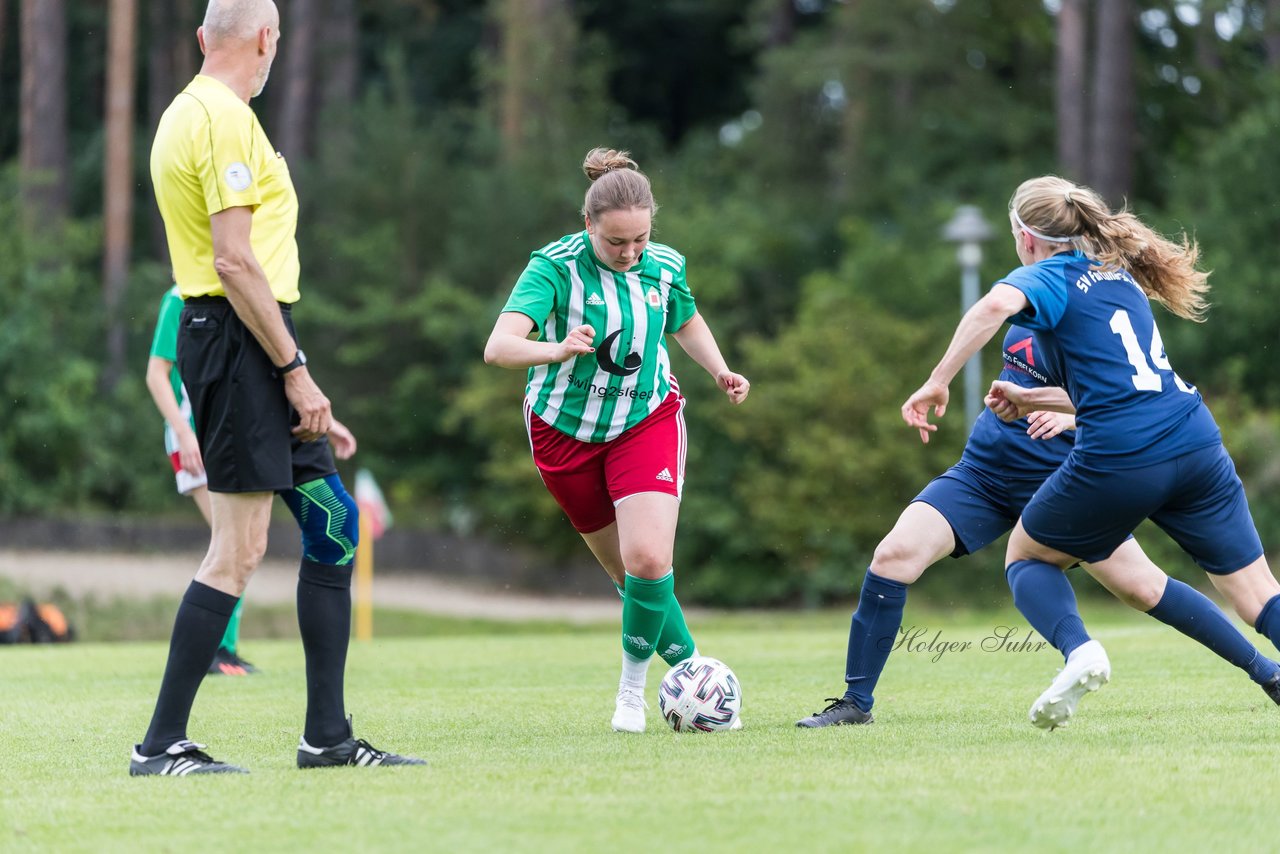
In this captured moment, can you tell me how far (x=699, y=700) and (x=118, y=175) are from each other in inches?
1006

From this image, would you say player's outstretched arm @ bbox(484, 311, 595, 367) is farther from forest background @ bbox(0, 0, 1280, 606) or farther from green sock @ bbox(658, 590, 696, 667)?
forest background @ bbox(0, 0, 1280, 606)

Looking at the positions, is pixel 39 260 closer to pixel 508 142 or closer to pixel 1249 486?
pixel 508 142

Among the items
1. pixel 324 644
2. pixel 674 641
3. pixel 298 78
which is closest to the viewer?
pixel 324 644

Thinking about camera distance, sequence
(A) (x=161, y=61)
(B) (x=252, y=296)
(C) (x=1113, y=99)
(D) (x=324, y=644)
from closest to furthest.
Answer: (B) (x=252, y=296) < (D) (x=324, y=644) < (C) (x=1113, y=99) < (A) (x=161, y=61)

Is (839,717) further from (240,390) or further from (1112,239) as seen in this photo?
(240,390)

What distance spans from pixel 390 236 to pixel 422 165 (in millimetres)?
1424

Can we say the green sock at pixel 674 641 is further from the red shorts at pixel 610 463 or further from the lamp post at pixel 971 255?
the lamp post at pixel 971 255

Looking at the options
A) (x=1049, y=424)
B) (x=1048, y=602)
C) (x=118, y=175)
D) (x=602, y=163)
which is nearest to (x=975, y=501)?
(x=1049, y=424)

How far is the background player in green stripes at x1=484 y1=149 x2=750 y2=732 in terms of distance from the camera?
6086 mm

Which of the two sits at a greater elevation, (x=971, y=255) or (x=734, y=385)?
(x=971, y=255)

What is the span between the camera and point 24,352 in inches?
1054

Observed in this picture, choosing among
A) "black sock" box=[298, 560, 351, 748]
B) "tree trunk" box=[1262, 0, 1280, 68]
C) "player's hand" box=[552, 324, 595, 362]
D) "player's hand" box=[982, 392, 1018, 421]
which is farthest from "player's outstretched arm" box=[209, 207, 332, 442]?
"tree trunk" box=[1262, 0, 1280, 68]

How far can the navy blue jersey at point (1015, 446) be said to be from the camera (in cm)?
626

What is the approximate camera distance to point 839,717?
6.13 metres
